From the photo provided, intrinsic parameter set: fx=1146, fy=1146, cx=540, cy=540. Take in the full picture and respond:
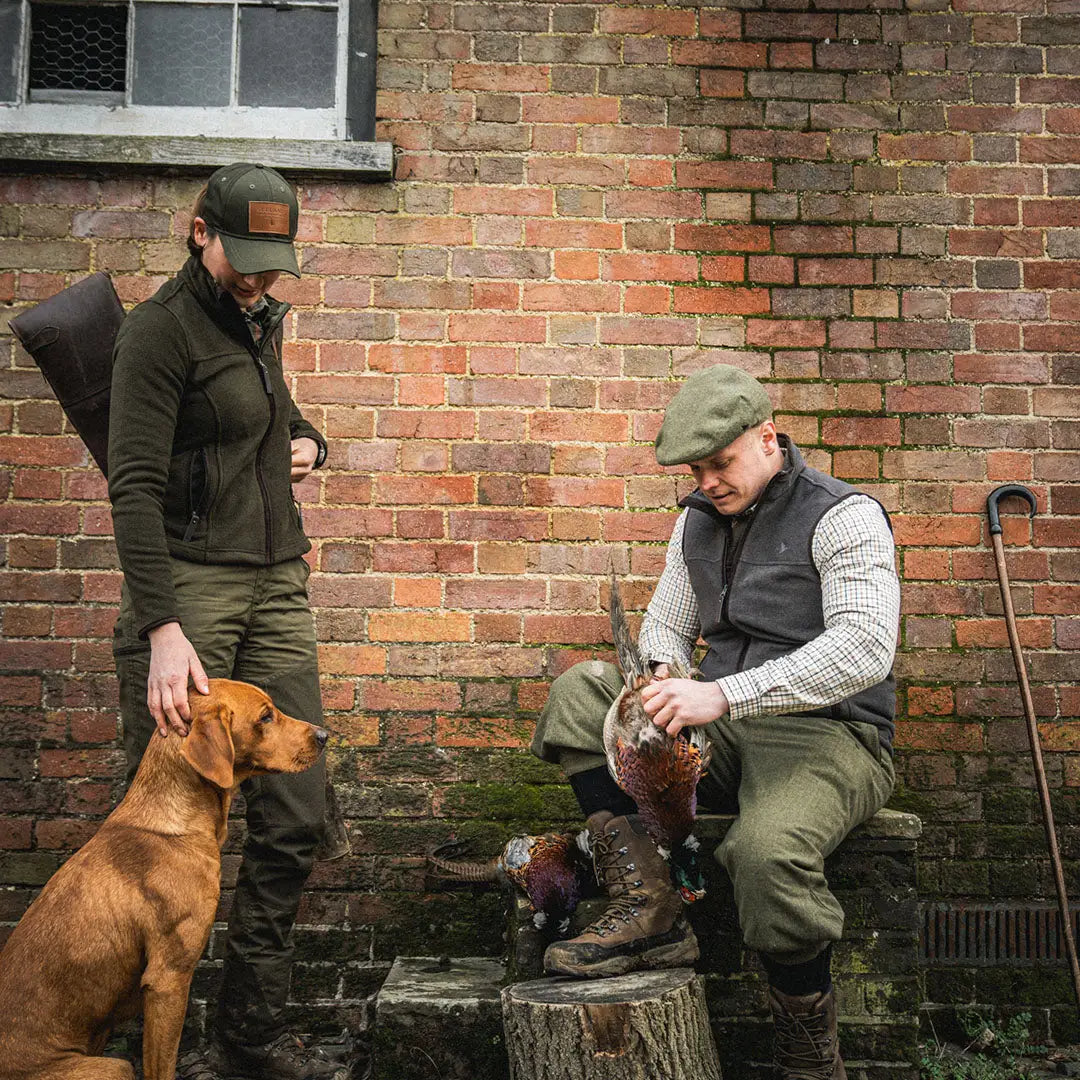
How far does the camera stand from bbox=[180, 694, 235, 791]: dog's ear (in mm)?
2820

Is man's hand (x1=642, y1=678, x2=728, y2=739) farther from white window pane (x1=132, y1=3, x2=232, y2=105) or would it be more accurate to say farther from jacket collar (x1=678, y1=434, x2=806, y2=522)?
white window pane (x1=132, y1=3, x2=232, y2=105)

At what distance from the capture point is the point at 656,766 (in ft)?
9.27

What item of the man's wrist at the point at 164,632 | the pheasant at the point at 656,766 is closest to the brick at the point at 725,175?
the pheasant at the point at 656,766

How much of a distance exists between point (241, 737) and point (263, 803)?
13.6 inches

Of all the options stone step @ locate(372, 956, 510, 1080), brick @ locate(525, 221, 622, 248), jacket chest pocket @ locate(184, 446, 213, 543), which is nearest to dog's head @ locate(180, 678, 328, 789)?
jacket chest pocket @ locate(184, 446, 213, 543)

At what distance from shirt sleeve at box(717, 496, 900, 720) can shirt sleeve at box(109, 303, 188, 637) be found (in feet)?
4.70

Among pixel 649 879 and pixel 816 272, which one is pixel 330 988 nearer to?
pixel 649 879

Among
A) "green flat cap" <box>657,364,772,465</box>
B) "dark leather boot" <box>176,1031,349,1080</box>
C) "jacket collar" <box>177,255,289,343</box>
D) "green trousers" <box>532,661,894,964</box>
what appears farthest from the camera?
"dark leather boot" <box>176,1031,349,1080</box>

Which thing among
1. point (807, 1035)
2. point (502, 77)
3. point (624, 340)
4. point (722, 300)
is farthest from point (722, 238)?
point (807, 1035)

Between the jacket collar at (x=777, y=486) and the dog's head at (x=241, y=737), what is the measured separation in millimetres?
1224

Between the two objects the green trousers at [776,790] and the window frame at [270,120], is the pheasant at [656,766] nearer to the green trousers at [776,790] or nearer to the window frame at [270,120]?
the green trousers at [776,790]

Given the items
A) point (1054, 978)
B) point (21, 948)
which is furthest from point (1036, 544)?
point (21, 948)

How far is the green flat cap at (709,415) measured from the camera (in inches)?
117

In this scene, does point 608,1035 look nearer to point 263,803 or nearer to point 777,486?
point 263,803
